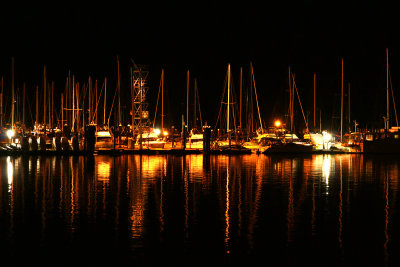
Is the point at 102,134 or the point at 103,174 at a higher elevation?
the point at 102,134

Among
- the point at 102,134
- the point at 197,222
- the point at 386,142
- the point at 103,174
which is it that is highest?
the point at 102,134

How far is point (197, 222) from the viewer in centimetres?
1493

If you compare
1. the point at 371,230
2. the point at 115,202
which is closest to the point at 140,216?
the point at 115,202

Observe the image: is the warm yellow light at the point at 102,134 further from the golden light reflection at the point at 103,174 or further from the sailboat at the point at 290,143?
the golden light reflection at the point at 103,174

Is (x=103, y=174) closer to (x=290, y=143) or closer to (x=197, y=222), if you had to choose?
(x=197, y=222)

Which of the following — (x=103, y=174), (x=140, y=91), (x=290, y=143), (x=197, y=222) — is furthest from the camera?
(x=140, y=91)

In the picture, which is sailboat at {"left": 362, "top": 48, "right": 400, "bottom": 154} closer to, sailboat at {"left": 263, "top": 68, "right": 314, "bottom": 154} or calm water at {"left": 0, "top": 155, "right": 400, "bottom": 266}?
sailboat at {"left": 263, "top": 68, "right": 314, "bottom": 154}

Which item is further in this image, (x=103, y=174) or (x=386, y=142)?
(x=386, y=142)

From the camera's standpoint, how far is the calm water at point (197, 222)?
449 inches

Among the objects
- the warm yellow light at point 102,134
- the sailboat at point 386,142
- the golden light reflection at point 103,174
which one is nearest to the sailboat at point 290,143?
the sailboat at point 386,142

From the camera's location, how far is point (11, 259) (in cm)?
1108

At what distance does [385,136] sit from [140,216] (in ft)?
145

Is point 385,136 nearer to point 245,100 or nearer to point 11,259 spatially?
point 245,100

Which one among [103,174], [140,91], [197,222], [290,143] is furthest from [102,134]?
[197,222]
